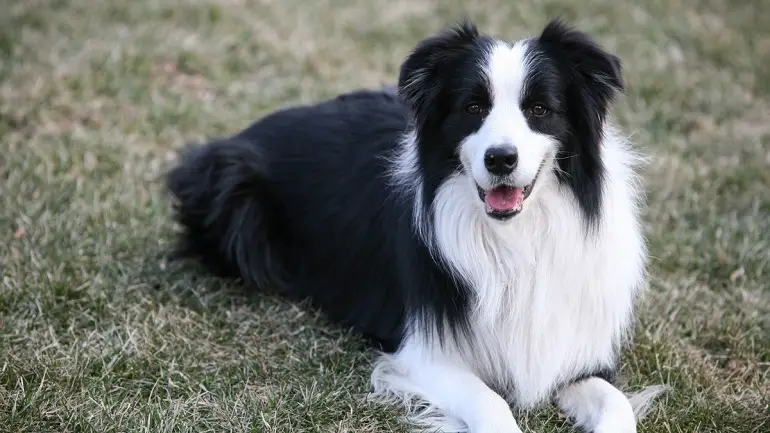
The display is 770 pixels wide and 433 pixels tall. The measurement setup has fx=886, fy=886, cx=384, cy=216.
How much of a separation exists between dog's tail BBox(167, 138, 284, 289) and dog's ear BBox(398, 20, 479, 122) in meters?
Answer: 1.30

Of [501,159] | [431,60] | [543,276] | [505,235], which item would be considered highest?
[431,60]

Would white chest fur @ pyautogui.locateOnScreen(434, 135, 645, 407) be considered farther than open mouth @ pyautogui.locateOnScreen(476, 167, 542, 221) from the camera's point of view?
Yes

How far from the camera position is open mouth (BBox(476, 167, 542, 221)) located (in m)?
3.10

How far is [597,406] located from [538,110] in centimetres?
113

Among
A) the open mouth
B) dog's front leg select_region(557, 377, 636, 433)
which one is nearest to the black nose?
the open mouth

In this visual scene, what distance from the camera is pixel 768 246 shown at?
4.78 m

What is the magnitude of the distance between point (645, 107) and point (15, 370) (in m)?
4.82

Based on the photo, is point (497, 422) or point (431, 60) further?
point (431, 60)

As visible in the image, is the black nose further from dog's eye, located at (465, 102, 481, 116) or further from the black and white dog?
dog's eye, located at (465, 102, 481, 116)

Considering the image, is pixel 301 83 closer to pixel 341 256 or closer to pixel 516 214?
pixel 341 256

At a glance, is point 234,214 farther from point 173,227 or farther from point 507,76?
point 507,76

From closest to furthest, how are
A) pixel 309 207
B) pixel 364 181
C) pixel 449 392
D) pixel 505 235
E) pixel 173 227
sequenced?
pixel 505 235, pixel 449 392, pixel 364 181, pixel 309 207, pixel 173 227

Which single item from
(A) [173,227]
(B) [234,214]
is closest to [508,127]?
(B) [234,214]

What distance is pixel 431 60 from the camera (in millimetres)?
3244
